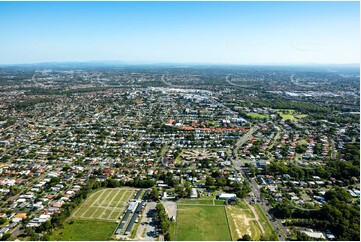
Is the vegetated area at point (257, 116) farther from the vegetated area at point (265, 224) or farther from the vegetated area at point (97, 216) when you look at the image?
the vegetated area at point (97, 216)

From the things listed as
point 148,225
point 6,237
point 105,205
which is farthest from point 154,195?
point 6,237

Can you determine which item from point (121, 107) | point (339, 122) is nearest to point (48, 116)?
point (121, 107)

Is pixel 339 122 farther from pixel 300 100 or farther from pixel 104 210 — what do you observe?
pixel 104 210

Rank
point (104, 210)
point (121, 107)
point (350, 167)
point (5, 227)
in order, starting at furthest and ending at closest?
point (121, 107) < point (350, 167) < point (104, 210) < point (5, 227)

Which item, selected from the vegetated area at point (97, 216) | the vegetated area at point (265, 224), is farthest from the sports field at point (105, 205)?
the vegetated area at point (265, 224)

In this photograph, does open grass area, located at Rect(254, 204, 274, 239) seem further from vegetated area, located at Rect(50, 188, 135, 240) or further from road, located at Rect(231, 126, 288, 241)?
vegetated area, located at Rect(50, 188, 135, 240)

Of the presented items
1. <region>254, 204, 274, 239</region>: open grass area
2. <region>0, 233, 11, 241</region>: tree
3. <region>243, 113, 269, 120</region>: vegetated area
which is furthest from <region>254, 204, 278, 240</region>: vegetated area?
<region>243, 113, 269, 120</region>: vegetated area
